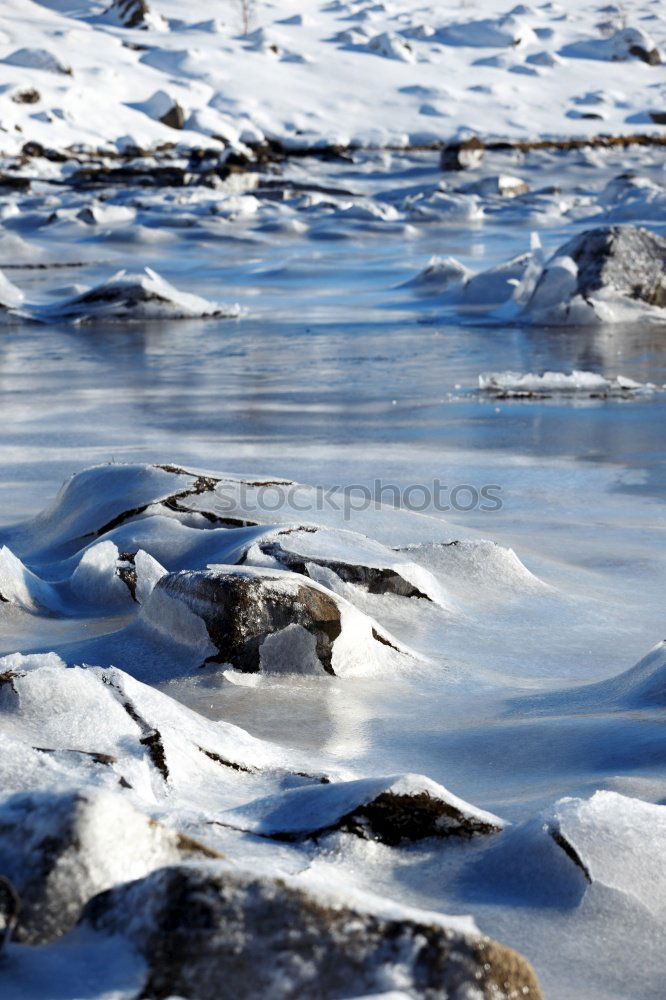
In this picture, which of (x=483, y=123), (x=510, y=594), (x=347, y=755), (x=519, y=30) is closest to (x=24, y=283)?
(x=510, y=594)

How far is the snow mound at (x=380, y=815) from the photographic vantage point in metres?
1.22

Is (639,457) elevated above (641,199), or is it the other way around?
(639,457)

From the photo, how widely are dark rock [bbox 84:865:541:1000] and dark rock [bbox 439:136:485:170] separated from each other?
22.8m

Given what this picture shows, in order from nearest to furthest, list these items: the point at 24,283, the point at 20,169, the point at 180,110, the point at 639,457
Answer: the point at 639,457
the point at 24,283
the point at 20,169
the point at 180,110

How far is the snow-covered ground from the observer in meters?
0.90

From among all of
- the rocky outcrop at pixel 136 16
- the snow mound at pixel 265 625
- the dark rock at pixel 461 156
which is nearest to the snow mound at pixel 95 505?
the snow mound at pixel 265 625

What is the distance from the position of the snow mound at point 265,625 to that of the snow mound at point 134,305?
520 centimetres

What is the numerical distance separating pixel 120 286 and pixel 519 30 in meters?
37.3

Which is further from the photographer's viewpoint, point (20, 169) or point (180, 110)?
point (180, 110)

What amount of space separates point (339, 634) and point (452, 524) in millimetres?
1050

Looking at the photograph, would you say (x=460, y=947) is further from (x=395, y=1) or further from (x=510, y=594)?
(x=395, y=1)

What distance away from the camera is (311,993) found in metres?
0.83

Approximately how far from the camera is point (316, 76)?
115 ft

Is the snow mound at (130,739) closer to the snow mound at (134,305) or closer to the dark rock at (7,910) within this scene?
the dark rock at (7,910)
